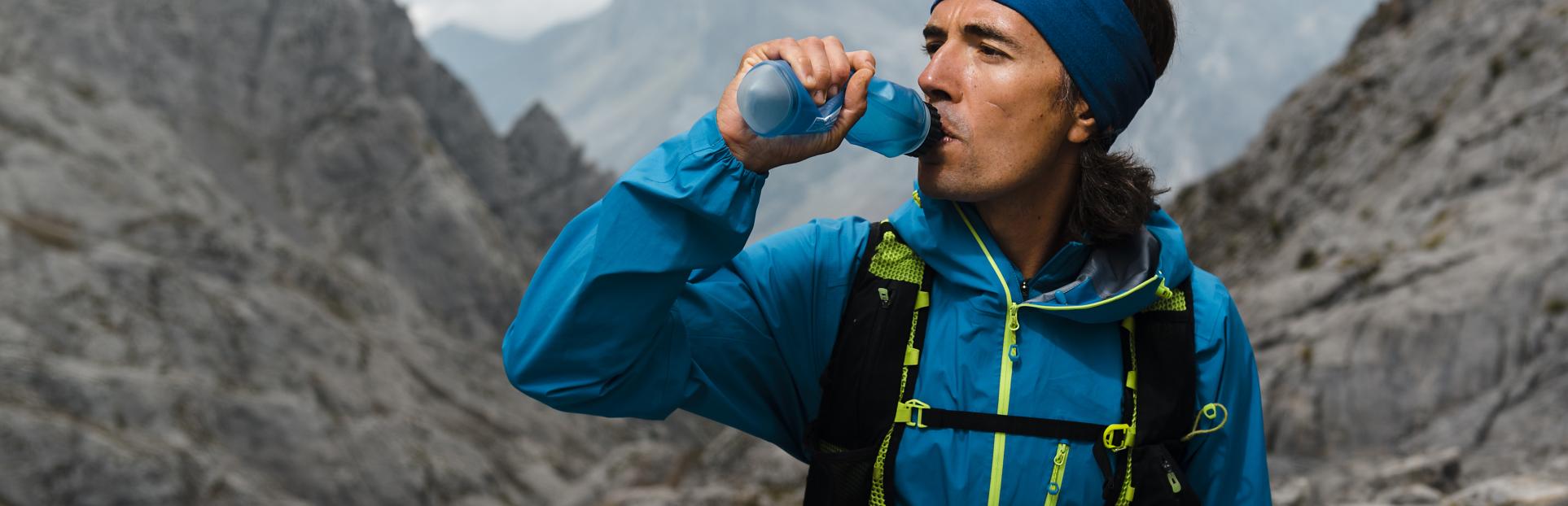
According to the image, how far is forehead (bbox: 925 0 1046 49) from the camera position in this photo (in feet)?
13.8

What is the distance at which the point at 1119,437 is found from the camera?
13.5ft

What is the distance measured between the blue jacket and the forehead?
24.1 inches

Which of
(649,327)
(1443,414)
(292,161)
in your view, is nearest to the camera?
(649,327)

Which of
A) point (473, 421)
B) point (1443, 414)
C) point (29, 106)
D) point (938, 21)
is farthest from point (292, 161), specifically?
point (938, 21)

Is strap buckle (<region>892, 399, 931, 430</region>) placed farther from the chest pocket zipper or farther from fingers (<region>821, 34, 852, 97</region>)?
fingers (<region>821, 34, 852, 97</region>)

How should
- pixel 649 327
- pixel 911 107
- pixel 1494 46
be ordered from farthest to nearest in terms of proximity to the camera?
pixel 1494 46 → pixel 911 107 → pixel 649 327

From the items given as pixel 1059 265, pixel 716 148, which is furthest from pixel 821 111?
pixel 1059 265

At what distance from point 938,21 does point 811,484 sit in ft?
5.64

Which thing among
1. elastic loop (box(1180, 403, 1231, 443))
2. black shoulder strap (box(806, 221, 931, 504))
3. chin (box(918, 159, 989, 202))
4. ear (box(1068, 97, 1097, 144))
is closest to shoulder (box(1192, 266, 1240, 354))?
elastic loop (box(1180, 403, 1231, 443))

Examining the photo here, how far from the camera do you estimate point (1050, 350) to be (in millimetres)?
4113

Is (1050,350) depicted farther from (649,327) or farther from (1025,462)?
(649,327)

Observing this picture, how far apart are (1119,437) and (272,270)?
60.7 metres

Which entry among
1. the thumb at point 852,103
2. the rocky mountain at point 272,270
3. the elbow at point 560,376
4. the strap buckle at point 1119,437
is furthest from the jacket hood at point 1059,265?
the rocky mountain at point 272,270

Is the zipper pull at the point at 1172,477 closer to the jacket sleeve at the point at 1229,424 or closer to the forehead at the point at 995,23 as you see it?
the jacket sleeve at the point at 1229,424
